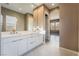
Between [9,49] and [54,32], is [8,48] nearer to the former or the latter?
[9,49]

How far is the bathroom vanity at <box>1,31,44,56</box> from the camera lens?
5.68 feet

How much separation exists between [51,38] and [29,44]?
580 millimetres

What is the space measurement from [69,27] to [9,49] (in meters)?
1.35

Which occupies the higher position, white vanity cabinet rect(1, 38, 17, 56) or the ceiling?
the ceiling

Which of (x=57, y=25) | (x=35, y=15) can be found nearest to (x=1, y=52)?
(x=35, y=15)

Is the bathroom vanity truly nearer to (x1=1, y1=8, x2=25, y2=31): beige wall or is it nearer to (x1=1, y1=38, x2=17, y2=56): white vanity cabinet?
(x1=1, y1=38, x2=17, y2=56): white vanity cabinet

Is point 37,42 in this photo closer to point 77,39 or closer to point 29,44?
point 29,44

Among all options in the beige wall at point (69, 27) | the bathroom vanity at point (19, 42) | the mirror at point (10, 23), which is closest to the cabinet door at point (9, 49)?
the bathroom vanity at point (19, 42)

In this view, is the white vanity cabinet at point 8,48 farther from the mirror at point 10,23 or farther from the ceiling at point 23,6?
the ceiling at point 23,6

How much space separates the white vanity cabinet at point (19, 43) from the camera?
1.73 m

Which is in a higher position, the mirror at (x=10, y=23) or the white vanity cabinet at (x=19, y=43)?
the mirror at (x=10, y=23)

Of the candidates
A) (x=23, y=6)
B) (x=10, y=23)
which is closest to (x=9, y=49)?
(x=10, y=23)

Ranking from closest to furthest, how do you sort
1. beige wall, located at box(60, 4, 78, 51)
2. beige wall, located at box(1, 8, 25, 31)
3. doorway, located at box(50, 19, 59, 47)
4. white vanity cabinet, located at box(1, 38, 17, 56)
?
white vanity cabinet, located at box(1, 38, 17, 56)
beige wall, located at box(1, 8, 25, 31)
doorway, located at box(50, 19, 59, 47)
beige wall, located at box(60, 4, 78, 51)

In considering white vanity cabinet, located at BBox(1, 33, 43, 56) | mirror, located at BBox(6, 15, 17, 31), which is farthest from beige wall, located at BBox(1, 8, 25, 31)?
white vanity cabinet, located at BBox(1, 33, 43, 56)
